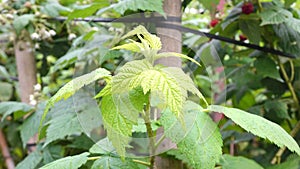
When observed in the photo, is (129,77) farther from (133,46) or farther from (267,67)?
(267,67)

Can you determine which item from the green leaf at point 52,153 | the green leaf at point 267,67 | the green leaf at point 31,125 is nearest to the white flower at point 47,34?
the green leaf at point 31,125

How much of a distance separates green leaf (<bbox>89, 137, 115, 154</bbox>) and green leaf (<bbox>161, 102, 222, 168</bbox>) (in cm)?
10

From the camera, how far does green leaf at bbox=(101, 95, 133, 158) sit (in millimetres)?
485

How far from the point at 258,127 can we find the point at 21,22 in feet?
2.43

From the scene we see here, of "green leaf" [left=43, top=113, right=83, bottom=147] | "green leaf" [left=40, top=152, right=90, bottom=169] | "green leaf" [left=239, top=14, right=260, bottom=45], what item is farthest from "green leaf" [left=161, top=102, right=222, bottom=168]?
"green leaf" [left=239, top=14, right=260, bottom=45]

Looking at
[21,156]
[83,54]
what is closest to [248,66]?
[83,54]

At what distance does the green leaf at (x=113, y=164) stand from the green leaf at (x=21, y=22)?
24.0 inches

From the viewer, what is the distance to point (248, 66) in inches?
45.6

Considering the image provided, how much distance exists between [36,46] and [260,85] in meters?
0.60

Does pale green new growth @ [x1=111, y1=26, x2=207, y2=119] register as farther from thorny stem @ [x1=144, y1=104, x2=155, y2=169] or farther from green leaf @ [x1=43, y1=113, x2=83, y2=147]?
green leaf @ [x1=43, y1=113, x2=83, y2=147]

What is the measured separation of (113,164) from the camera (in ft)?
1.86

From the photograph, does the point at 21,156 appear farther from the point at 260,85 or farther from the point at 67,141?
the point at 260,85

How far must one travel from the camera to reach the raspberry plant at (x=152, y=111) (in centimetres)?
45

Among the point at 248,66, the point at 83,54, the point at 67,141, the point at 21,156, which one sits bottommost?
the point at 21,156
